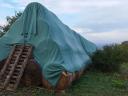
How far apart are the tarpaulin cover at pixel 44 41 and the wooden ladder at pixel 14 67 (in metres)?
0.29

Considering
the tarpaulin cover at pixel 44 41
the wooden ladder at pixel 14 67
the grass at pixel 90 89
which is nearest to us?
the grass at pixel 90 89

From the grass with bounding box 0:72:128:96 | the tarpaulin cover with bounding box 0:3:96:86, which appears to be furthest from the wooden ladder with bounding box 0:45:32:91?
the grass with bounding box 0:72:128:96

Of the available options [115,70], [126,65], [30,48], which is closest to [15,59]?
[30,48]

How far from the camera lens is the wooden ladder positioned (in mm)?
13375

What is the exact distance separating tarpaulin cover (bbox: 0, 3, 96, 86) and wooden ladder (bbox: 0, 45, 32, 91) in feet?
0.95

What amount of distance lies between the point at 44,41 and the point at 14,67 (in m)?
1.49

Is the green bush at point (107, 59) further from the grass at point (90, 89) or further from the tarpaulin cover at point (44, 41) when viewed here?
the tarpaulin cover at point (44, 41)

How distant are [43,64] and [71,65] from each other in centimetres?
108

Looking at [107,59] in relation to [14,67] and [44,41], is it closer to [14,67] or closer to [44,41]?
[44,41]

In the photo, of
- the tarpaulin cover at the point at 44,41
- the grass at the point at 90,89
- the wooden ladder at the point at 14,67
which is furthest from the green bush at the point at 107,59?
the wooden ladder at the point at 14,67

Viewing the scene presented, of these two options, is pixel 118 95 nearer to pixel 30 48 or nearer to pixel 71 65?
pixel 71 65

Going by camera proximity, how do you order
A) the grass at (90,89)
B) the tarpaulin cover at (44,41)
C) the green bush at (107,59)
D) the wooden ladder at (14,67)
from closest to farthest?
1. the grass at (90,89)
2. the tarpaulin cover at (44,41)
3. the wooden ladder at (14,67)
4. the green bush at (107,59)

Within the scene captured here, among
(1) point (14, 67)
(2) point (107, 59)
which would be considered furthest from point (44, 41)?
(2) point (107, 59)

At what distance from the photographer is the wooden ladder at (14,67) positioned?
1338 centimetres
